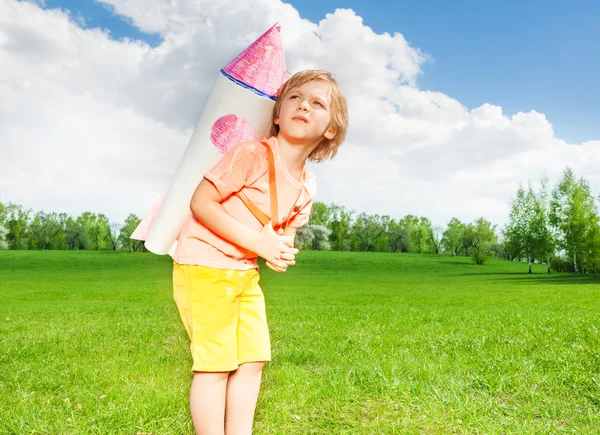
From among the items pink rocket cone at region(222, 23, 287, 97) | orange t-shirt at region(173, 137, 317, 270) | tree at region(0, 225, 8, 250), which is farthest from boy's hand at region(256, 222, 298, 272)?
tree at region(0, 225, 8, 250)

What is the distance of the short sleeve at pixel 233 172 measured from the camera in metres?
2.61

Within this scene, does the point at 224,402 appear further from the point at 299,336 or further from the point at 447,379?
the point at 299,336

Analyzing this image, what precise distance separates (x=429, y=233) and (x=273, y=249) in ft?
337

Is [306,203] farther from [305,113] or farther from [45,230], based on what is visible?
[45,230]

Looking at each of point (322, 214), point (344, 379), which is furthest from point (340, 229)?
point (344, 379)

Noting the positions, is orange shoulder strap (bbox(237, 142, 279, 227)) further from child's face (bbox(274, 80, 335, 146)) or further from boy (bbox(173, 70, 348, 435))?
child's face (bbox(274, 80, 335, 146))

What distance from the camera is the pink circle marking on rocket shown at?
293 cm

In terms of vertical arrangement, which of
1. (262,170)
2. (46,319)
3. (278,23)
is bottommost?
(46,319)

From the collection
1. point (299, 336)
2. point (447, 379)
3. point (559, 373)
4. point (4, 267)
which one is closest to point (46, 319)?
point (299, 336)

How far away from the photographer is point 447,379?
17.5 feet

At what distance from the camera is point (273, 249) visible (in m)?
2.63

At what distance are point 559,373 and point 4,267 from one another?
165 ft

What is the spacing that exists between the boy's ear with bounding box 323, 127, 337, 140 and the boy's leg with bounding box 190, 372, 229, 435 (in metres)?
1.37

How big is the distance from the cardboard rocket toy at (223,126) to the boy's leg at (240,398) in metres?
0.76
